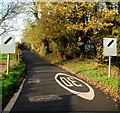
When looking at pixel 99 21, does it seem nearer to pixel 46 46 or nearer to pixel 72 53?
pixel 72 53

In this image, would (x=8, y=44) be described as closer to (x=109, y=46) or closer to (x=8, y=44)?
(x=8, y=44)

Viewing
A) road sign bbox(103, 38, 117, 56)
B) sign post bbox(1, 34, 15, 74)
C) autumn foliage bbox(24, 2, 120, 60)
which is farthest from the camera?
autumn foliage bbox(24, 2, 120, 60)

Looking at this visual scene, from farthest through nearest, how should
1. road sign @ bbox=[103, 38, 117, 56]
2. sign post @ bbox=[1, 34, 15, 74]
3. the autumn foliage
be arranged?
1. the autumn foliage
2. road sign @ bbox=[103, 38, 117, 56]
3. sign post @ bbox=[1, 34, 15, 74]

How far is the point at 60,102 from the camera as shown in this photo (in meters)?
5.45

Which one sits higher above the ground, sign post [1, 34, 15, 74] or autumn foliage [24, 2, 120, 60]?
autumn foliage [24, 2, 120, 60]

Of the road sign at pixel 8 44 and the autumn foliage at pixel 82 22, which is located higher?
the autumn foliage at pixel 82 22

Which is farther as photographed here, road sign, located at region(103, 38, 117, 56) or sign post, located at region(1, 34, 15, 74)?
road sign, located at region(103, 38, 117, 56)

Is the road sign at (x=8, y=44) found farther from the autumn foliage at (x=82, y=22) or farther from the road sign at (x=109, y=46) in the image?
the autumn foliage at (x=82, y=22)

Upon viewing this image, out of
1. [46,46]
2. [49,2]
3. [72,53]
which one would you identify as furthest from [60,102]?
[46,46]

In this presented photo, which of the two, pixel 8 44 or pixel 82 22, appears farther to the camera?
pixel 82 22

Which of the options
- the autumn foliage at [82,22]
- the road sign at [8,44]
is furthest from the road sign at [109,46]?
the road sign at [8,44]

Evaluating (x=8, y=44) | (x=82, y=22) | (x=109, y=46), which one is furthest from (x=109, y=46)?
(x=82, y=22)

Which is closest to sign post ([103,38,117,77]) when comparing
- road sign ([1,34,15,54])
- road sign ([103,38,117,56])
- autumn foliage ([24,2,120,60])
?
road sign ([103,38,117,56])

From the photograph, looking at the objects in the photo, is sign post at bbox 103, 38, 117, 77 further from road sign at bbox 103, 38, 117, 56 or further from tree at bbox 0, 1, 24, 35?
tree at bbox 0, 1, 24, 35
